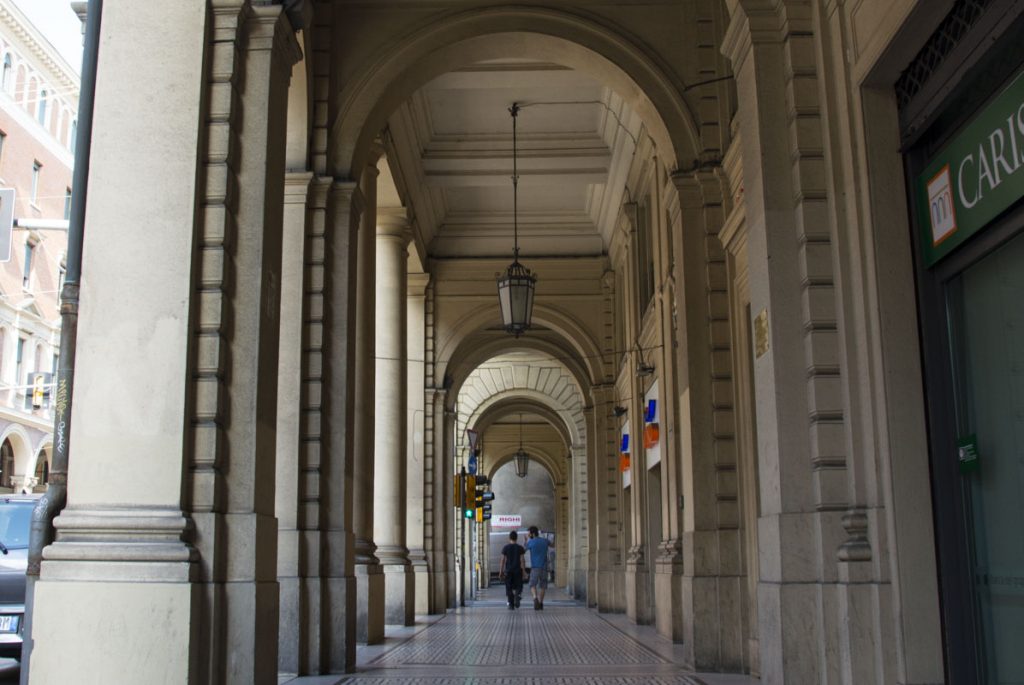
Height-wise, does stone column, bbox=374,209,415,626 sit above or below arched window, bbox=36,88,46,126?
below

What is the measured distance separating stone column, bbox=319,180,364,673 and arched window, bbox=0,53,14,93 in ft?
78.8

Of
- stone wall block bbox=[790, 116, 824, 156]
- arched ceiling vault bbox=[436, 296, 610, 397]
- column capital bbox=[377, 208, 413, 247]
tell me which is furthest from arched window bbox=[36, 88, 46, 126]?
stone wall block bbox=[790, 116, 824, 156]

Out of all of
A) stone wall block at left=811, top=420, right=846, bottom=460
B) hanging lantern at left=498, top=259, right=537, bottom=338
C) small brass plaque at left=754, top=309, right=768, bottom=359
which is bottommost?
stone wall block at left=811, top=420, right=846, bottom=460

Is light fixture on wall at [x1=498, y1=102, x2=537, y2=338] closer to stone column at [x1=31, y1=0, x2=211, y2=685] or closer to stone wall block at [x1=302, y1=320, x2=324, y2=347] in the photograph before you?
stone wall block at [x1=302, y1=320, x2=324, y2=347]

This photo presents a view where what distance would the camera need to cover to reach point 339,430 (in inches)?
380

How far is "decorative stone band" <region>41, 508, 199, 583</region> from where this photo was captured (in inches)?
221

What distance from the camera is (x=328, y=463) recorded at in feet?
31.4

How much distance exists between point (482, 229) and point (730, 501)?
12.1 m

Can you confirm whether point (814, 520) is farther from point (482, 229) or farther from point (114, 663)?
point (482, 229)

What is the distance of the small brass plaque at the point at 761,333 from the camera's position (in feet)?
20.3

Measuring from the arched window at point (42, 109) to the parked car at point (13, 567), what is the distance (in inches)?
1043

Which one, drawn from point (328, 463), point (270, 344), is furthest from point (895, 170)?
point (328, 463)

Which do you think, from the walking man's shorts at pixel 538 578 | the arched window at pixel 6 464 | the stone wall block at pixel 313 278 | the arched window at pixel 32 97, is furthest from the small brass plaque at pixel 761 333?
the arched window at pixel 6 464

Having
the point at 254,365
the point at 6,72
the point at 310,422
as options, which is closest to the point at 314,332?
the point at 310,422
